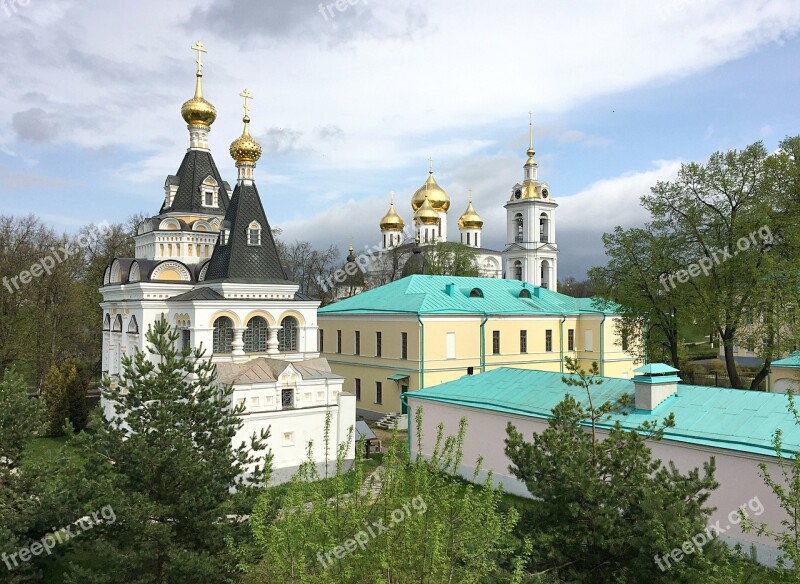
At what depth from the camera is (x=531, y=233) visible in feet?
138

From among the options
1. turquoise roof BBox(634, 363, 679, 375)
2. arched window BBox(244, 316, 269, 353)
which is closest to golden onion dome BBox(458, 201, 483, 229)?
arched window BBox(244, 316, 269, 353)

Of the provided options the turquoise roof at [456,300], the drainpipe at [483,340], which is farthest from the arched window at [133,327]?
the drainpipe at [483,340]

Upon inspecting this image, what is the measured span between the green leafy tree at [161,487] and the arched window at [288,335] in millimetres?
10608

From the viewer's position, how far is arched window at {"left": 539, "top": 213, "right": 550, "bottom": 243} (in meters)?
42.7

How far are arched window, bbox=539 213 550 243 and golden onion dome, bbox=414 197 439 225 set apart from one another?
1354 centimetres

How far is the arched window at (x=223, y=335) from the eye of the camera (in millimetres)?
18625

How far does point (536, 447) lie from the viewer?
7.96 meters

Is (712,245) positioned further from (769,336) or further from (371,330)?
(371,330)

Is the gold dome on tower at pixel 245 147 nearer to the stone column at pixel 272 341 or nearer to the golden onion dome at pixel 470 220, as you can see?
the stone column at pixel 272 341

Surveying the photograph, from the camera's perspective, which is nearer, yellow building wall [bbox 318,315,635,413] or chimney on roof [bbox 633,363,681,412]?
chimney on roof [bbox 633,363,681,412]

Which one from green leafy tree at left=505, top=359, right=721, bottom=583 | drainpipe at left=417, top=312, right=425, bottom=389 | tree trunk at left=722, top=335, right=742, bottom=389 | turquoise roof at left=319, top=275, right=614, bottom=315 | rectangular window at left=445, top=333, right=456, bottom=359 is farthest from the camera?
turquoise roof at left=319, top=275, right=614, bottom=315
